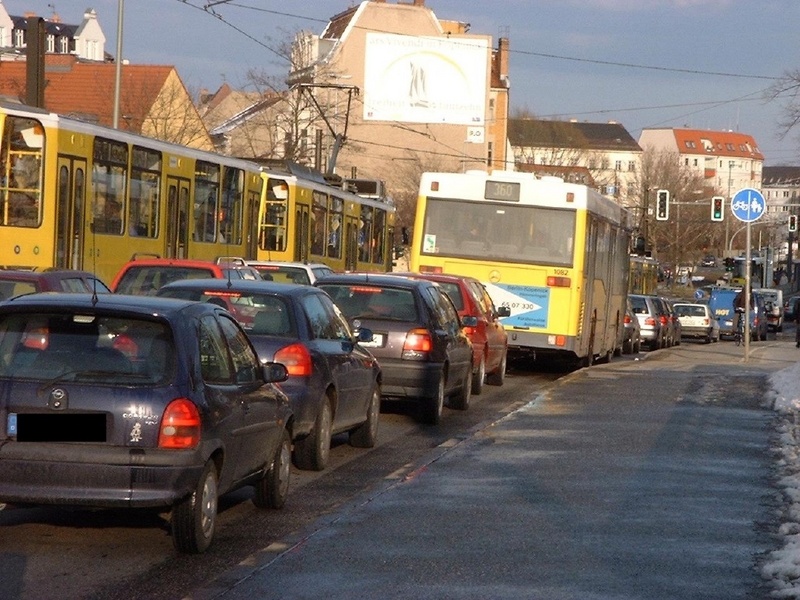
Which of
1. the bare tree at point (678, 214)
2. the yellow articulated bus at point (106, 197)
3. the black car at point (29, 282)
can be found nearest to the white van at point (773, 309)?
the bare tree at point (678, 214)

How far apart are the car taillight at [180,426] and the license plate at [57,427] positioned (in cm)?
32

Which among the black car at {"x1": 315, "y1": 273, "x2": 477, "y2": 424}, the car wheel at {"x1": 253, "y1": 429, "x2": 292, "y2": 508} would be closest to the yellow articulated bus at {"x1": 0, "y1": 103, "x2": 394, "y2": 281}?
the black car at {"x1": 315, "y1": 273, "x2": 477, "y2": 424}

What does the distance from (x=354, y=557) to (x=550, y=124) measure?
101m

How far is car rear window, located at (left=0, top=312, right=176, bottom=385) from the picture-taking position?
814 centimetres

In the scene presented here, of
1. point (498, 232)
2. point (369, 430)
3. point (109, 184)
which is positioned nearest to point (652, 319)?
point (498, 232)

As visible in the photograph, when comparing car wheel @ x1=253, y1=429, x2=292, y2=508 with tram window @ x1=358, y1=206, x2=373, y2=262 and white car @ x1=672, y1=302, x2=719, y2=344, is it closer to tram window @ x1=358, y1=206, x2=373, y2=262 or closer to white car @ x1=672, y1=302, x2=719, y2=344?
tram window @ x1=358, y1=206, x2=373, y2=262

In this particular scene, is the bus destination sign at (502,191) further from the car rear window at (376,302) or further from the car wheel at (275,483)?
the car wheel at (275,483)

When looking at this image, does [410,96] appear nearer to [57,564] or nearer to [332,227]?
[332,227]

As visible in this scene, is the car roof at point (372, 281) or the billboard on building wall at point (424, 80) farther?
the billboard on building wall at point (424, 80)

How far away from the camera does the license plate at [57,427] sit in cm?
801

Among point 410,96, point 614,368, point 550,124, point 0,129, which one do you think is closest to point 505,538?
point 0,129

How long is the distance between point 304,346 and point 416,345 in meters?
4.17

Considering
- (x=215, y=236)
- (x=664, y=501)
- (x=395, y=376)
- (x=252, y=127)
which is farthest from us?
(x=252, y=127)

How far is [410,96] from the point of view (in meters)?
45.6
